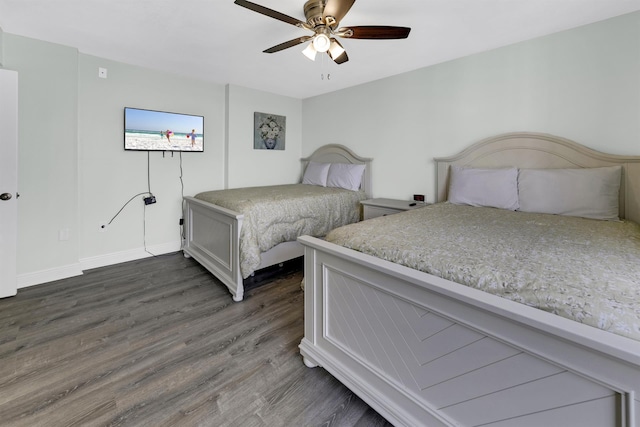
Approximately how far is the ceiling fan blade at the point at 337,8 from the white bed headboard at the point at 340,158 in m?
2.08

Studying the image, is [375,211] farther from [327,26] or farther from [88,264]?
[88,264]

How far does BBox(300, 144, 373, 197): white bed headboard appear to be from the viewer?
12.2 ft

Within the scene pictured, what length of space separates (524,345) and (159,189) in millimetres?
3771

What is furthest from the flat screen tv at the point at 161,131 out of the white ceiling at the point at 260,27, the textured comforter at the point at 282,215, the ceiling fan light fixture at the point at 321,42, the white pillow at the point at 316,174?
the ceiling fan light fixture at the point at 321,42

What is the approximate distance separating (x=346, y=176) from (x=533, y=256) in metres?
2.74

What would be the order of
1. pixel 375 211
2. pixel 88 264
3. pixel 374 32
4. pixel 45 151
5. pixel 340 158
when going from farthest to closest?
1. pixel 340 158
2. pixel 375 211
3. pixel 88 264
4. pixel 45 151
5. pixel 374 32

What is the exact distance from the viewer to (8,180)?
235 centimetres

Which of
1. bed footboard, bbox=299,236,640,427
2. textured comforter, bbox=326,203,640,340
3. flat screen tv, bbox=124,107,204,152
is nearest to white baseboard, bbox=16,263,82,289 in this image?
flat screen tv, bbox=124,107,204,152

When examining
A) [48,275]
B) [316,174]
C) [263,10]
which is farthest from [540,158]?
[48,275]

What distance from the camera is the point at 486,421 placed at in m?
0.97

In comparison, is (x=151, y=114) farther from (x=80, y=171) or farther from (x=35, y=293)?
(x=35, y=293)

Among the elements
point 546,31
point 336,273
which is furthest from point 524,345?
point 546,31

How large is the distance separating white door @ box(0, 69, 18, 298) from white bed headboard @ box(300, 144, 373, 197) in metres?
3.29

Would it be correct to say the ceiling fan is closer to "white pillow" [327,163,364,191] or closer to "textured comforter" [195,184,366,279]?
"textured comforter" [195,184,366,279]
